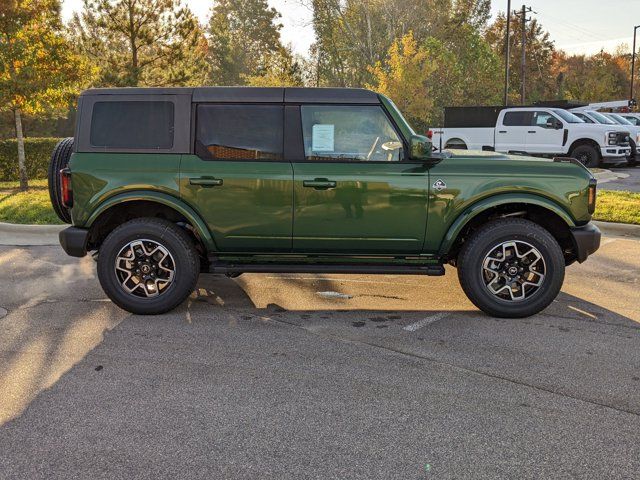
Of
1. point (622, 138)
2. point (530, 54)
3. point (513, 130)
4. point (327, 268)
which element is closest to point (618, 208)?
point (327, 268)

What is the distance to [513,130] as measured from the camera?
63.1ft

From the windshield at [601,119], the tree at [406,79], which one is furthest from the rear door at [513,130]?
the tree at [406,79]

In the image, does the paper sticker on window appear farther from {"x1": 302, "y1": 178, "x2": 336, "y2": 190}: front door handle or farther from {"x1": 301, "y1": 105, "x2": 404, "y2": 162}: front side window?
{"x1": 302, "y1": 178, "x2": 336, "y2": 190}: front door handle

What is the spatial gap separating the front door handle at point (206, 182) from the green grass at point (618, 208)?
666cm

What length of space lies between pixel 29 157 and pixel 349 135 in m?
16.8

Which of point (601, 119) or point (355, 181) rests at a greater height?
point (601, 119)

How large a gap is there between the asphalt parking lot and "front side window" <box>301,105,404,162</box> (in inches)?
54.7

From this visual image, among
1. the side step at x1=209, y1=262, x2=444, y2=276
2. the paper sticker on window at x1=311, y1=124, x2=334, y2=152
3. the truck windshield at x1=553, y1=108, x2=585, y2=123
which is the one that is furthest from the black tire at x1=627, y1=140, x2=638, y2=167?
the paper sticker on window at x1=311, y1=124, x2=334, y2=152

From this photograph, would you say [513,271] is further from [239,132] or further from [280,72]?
[280,72]

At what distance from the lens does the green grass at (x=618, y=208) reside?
913 cm

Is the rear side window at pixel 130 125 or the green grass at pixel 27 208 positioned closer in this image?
the rear side window at pixel 130 125

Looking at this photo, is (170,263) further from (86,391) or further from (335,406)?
(335,406)

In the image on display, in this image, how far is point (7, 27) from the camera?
12.9 m

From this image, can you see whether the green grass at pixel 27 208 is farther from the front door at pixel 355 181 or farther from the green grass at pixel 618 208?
the green grass at pixel 618 208
